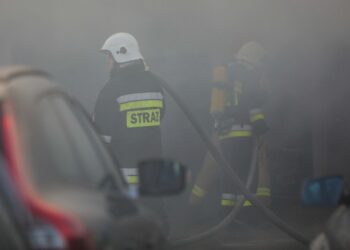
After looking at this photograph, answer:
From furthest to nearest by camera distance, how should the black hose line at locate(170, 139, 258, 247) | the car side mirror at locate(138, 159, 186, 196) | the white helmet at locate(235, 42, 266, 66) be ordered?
the white helmet at locate(235, 42, 266, 66) < the black hose line at locate(170, 139, 258, 247) < the car side mirror at locate(138, 159, 186, 196)

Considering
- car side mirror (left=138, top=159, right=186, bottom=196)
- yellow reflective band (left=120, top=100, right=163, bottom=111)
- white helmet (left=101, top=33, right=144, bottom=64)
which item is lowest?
yellow reflective band (left=120, top=100, right=163, bottom=111)

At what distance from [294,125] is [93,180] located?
659 centimetres

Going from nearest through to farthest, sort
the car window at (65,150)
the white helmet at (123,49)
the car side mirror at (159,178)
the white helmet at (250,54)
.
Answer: the car window at (65,150)
the car side mirror at (159,178)
the white helmet at (123,49)
the white helmet at (250,54)

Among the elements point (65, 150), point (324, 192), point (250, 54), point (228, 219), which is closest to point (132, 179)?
point (228, 219)

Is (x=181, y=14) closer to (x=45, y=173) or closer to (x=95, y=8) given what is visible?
(x=95, y=8)

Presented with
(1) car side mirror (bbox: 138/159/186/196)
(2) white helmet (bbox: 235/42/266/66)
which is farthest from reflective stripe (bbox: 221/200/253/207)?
(1) car side mirror (bbox: 138/159/186/196)

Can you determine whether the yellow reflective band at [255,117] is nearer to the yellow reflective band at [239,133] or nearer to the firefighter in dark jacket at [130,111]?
the yellow reflective band at [239,133]

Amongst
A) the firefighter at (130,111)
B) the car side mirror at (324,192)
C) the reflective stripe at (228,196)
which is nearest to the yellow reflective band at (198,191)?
the reflective stripe at (228,196)

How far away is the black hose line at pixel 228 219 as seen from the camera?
7.82 meters

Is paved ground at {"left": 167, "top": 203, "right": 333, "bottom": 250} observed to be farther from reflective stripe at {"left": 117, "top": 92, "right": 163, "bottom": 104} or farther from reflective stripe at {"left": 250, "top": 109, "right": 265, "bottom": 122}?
reflective stripe at {"left": 117, "top": 92, "right": 163, "bottom": 104}

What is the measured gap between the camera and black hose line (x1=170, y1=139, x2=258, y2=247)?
308 inches

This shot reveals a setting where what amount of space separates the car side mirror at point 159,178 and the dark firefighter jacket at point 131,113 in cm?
320

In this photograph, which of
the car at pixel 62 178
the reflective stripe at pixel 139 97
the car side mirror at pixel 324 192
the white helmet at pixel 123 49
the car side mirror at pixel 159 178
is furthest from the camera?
the white helmet at pixel 123 49

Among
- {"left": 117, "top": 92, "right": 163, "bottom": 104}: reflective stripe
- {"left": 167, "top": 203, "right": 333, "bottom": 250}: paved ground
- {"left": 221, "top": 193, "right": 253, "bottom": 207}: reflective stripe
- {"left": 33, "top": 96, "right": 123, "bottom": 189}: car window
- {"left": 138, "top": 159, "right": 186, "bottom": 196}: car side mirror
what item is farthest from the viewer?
{"left": 221, "top": 193, "right": 253, "bottom": 207}: reflective stripe
